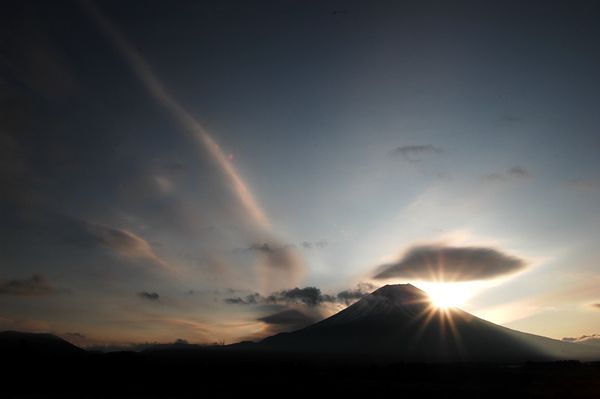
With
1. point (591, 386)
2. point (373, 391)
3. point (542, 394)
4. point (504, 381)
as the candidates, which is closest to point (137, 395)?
point (373, 391)

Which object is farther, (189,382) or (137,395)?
(189,382)

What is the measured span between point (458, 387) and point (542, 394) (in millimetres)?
13465

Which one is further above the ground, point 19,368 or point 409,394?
point 19,368

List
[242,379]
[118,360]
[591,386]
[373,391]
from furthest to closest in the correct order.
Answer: [118,360] → [242,379] → [591,386] → [373,391]

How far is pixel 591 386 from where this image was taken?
74062 mm

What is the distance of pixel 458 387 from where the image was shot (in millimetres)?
74750

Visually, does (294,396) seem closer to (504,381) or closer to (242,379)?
(242,379)

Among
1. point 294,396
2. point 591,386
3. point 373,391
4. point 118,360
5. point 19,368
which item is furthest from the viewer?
point 118,360

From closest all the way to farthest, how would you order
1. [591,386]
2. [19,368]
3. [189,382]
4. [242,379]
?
[591,386], [189,382], [242,379], [19,368]

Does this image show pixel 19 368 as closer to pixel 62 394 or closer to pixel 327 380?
pixel 62 394

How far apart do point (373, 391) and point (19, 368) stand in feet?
256

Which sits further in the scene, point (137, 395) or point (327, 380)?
point (327, 380)

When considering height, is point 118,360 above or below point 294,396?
above

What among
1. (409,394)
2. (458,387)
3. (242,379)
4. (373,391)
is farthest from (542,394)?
(242,379)
